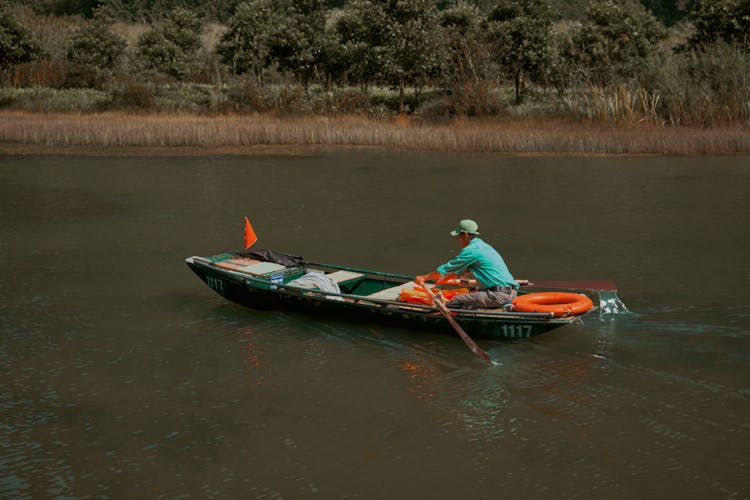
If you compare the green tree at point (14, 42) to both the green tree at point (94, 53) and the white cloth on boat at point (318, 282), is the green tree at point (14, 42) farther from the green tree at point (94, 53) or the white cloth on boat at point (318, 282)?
the white cloth on boat at point (318, 282)

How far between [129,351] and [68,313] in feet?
6.70

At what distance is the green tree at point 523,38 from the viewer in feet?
112

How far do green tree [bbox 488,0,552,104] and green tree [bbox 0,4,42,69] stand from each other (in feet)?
66.7

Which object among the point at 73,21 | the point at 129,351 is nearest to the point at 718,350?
the point at 129,351

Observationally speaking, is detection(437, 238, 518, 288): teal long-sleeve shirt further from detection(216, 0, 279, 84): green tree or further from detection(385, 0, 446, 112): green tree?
detection(216, 0, 279, 84): green tree

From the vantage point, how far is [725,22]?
113 ft

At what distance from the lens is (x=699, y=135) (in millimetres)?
28562

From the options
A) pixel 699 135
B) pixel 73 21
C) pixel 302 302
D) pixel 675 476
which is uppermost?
pixel 73 21

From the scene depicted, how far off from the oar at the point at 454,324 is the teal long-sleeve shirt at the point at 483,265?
14.1 inches

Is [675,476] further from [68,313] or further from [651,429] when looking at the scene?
[68,313]

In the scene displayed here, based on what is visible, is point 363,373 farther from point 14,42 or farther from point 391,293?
point 14,42

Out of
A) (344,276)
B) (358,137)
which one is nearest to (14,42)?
(358,137)

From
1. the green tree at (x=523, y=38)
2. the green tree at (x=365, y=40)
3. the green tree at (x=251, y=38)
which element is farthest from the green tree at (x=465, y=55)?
the green tree at (x=251, y=38)

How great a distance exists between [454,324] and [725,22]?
28.0m
